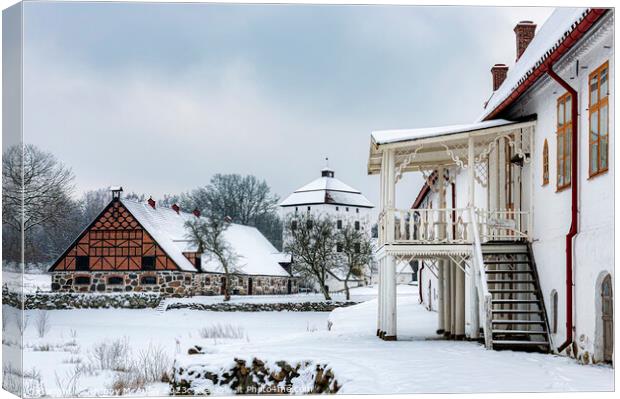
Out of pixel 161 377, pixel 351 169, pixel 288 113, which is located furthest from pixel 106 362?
pixel 351 169

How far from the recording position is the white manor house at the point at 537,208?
11648 millimetres

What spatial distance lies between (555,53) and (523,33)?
9545 millimetres

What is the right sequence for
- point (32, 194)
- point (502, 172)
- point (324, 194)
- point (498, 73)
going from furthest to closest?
point (324, 194), point (32, 194), point (498, 73), point (502, 172)

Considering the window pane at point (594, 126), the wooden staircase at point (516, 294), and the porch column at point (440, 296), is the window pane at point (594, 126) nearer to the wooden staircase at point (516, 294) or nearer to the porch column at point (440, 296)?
the wooden staircase at point (516, 294)

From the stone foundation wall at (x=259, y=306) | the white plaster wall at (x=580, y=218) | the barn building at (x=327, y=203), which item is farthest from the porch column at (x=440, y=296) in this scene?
the barn building at (x=327, y=203)

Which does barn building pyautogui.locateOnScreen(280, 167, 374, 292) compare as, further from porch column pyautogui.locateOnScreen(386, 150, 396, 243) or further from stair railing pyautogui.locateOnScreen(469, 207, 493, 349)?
stair railing pyautogui.locateOnScreen(469, 207, 493, 349)

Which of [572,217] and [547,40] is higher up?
[547,40]

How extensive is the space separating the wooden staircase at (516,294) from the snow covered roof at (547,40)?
2.51 metres

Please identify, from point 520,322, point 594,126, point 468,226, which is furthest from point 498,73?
point 594,126

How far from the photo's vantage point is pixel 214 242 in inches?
1811

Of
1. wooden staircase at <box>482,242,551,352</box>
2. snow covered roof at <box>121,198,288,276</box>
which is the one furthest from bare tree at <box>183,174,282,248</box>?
wooden staircase at <box>482,242,551,352</box>

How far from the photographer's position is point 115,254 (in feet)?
144

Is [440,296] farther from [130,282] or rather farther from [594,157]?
[130,282]

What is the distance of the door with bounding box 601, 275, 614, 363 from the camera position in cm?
1146
